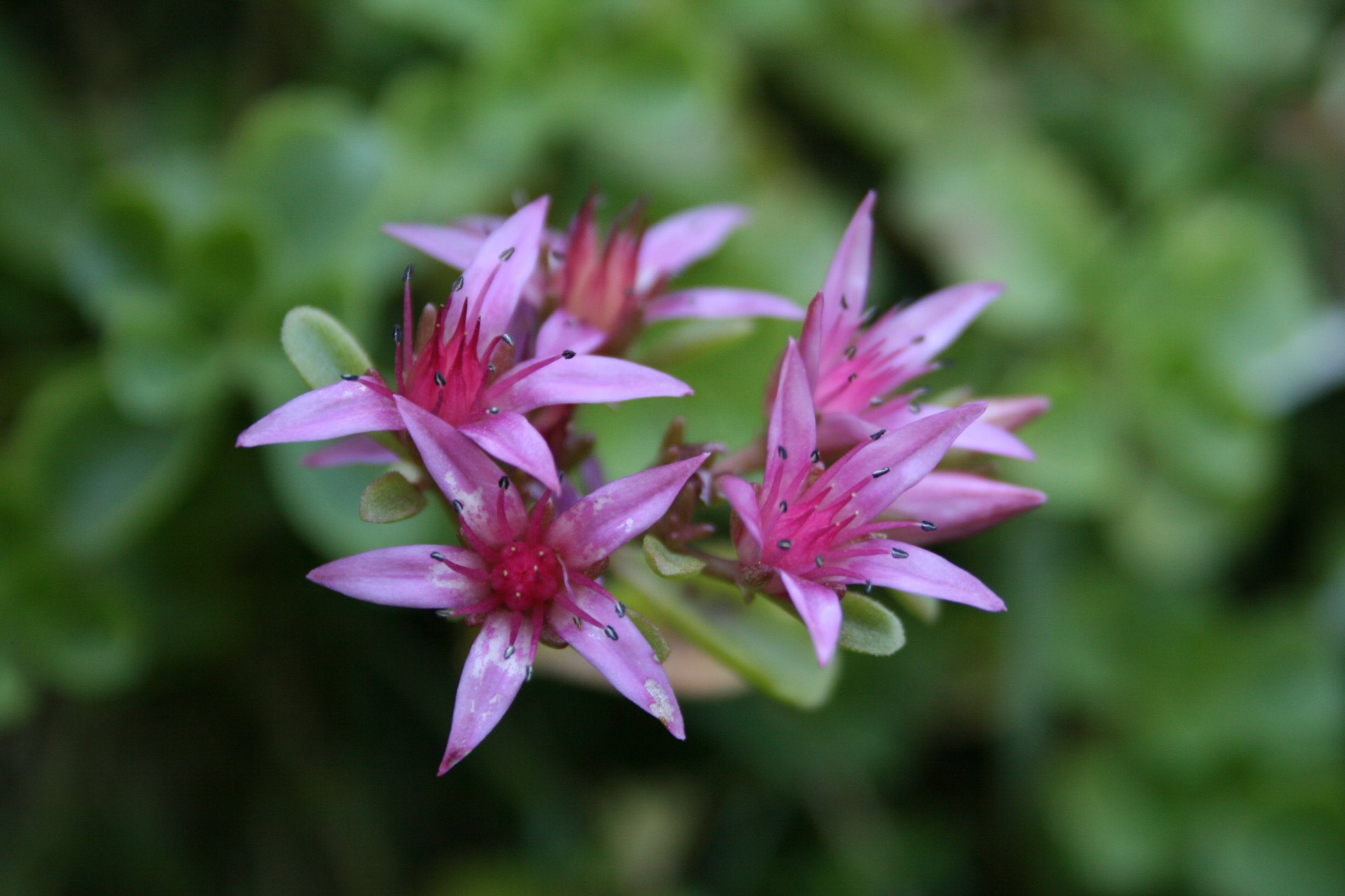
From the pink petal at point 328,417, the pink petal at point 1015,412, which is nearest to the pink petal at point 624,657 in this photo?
the pink petal at point 328,417

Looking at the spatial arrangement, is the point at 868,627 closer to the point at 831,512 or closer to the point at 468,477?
the point at 831,512

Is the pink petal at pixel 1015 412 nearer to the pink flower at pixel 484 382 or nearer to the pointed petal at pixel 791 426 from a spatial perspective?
the pointed petal at pixel 791 426

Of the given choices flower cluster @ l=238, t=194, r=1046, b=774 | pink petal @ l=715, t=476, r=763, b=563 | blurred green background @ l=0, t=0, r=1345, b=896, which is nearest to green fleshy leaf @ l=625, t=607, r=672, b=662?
flower cluster @ l=238, t=194, r=1046, b=774

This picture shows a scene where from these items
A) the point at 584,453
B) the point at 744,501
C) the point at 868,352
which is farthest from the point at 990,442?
the point at 584,453

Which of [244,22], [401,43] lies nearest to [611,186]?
[401,43]

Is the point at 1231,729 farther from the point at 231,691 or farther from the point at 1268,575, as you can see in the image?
the point at 231,691

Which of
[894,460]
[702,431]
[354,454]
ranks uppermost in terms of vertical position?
[894,460]
